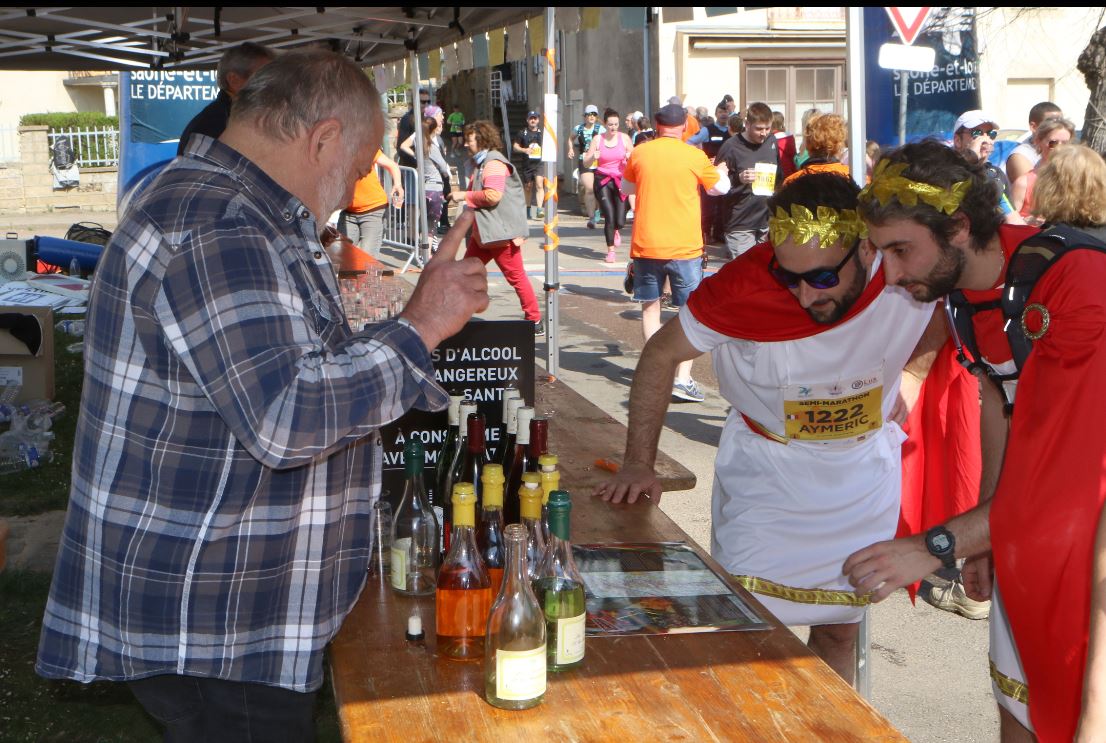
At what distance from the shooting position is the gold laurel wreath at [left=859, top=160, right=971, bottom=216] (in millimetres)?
2477

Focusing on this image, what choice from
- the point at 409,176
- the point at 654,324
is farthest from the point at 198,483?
the point at 409,176

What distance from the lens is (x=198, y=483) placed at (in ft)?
6.06

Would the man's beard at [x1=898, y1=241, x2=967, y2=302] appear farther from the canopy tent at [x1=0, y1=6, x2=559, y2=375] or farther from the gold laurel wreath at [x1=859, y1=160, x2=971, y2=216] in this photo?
the canopy tent at [x1=0, y1=6, x2=559, y2=375]

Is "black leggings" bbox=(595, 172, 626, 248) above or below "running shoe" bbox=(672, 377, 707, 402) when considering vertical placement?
above

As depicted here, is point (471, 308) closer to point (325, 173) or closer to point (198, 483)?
point (325, 173)

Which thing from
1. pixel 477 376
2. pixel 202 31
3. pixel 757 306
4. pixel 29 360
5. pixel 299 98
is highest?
pixel 202 31

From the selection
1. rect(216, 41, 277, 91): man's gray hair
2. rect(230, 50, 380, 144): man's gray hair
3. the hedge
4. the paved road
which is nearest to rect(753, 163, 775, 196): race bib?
the paved road

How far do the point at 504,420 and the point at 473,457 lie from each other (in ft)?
0.61

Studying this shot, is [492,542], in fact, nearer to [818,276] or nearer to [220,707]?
[220,707]

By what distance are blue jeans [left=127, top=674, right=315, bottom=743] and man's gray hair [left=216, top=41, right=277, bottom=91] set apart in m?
3.75

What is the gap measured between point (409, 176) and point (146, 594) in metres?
14.0

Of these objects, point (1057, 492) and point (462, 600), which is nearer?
point (462, 600)

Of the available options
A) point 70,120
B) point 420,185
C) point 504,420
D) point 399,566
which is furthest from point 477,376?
point 70,120

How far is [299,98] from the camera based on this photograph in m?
1.95
